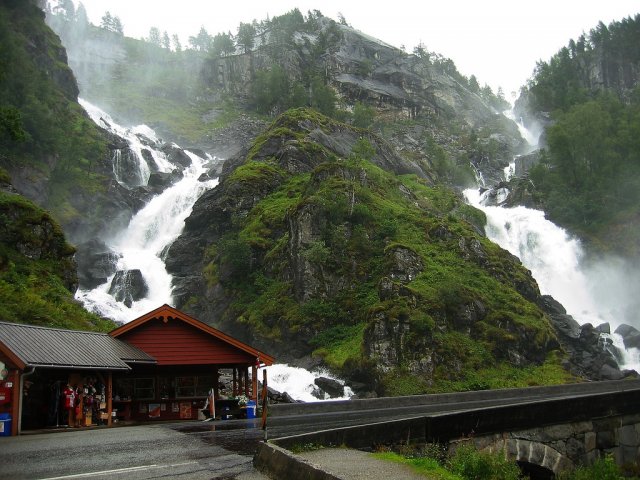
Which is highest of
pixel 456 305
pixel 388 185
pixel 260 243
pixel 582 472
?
pixel 388 185

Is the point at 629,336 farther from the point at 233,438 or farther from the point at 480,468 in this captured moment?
the point at 480,468

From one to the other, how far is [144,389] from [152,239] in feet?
121

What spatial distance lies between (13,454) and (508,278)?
42.6 m

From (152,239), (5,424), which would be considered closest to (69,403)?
(5,424)

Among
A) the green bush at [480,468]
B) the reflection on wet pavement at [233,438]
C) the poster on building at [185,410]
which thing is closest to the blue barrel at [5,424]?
the reflection on wet pavement at [233,438]

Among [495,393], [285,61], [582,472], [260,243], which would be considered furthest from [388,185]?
[285,61]

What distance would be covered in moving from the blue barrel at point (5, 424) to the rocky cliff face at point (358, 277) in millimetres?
23336

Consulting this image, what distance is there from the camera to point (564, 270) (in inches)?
2373

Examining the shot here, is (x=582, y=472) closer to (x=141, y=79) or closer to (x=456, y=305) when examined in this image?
(x=456, y=305)

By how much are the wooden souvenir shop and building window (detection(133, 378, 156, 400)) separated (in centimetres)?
4

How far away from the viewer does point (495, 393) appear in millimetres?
30031

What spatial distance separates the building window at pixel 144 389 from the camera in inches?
959

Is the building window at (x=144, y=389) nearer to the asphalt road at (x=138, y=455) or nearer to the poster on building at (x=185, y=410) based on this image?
the poster on building at (x=185, y=410)

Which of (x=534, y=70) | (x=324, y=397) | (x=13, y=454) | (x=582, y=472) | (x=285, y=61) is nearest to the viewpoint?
(x=13, y=454)
